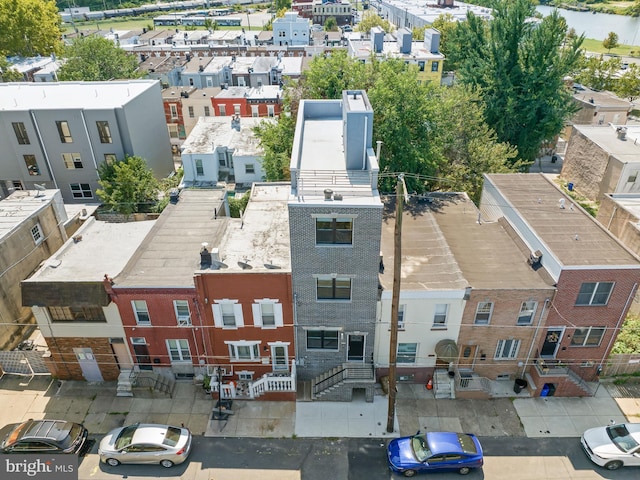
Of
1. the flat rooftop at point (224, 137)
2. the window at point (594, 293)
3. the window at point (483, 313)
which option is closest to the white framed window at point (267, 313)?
the window at point (483, 313)

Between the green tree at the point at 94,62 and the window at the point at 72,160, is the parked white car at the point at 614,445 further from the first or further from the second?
the green tree at the point at 94,62

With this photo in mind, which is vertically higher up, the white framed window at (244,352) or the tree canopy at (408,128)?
the tree canopy at (408,128)

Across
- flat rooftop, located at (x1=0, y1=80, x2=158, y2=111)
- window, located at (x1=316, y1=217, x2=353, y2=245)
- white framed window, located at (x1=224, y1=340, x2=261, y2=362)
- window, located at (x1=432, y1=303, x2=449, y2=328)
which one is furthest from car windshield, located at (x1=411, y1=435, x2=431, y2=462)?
flat rooftop, located at (x1=0, y1=80, x2=158, y2=111)

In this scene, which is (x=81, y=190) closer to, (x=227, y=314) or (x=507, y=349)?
(x=227, y=314)

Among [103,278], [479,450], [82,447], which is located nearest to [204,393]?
[82,447]

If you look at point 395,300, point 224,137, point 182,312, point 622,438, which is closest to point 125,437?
point 182,312

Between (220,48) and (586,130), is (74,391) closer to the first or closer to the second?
(586,130)
